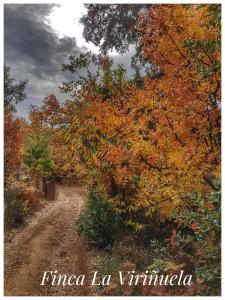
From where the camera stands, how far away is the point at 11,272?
35.4ft

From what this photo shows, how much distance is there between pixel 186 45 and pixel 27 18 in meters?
5.13

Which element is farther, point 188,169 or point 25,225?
point 25,225

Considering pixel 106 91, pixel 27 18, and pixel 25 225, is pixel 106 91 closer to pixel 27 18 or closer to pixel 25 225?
pixel 27 18

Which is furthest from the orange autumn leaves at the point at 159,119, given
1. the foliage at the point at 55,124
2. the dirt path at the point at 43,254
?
the dirt path at the point at 43,254

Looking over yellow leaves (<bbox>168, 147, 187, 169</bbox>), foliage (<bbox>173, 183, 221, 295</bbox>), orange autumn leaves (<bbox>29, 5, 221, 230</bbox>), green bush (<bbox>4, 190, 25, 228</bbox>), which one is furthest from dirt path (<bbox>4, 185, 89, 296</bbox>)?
yellow leaves (<bbox>168, 147, 187, 169</bbox>)

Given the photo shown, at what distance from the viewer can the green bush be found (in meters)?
14.0

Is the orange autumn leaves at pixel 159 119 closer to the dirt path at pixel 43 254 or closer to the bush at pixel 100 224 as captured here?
the bush at pixel 100 224

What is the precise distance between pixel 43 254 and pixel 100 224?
2.85 metres

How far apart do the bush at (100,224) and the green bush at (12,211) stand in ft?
9.79

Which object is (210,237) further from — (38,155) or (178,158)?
(38,155)

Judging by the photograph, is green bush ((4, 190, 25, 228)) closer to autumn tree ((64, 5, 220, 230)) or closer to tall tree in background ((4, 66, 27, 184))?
tall tree in background ((4, 66, 27, 184))

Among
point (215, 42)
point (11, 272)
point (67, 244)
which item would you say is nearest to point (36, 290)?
point (11, 272)

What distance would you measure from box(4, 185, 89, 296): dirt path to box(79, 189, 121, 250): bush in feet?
2.14

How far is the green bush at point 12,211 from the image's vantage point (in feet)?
46.1
